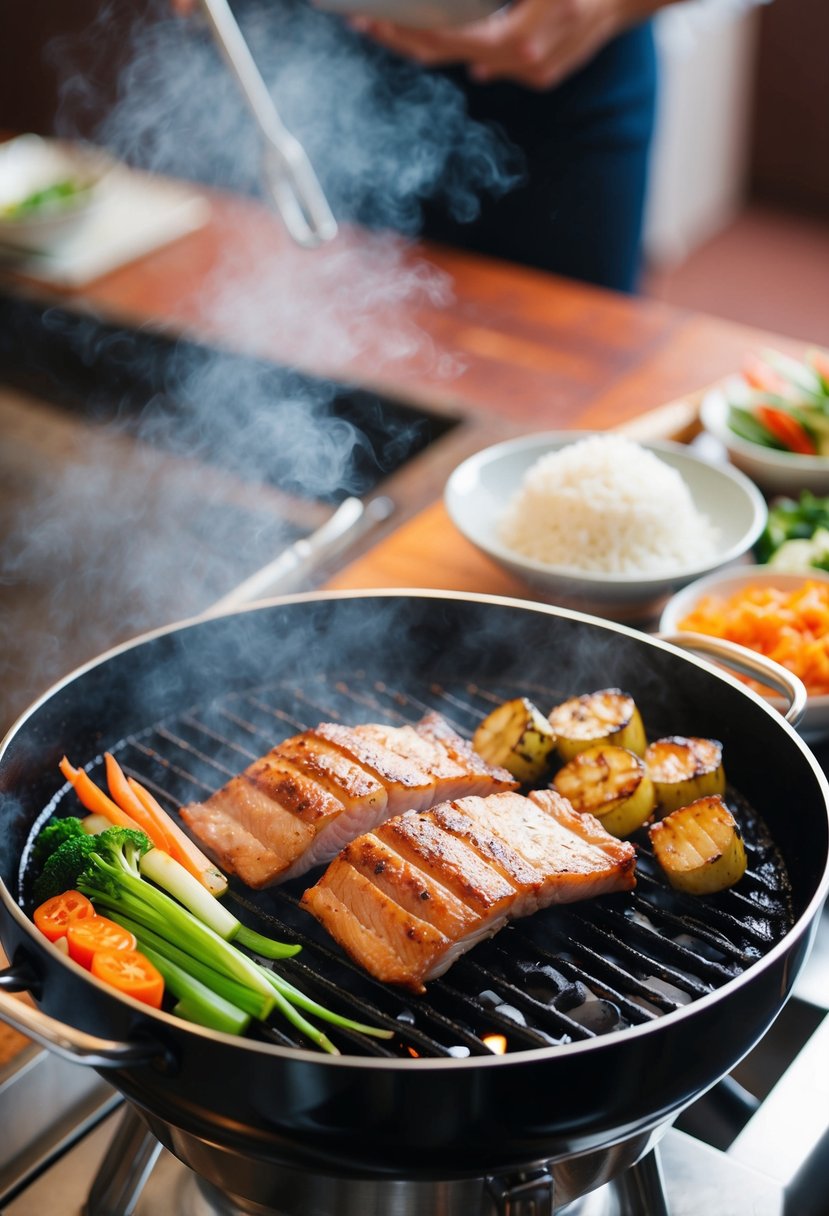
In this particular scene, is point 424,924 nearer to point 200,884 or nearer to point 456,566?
point 200,884

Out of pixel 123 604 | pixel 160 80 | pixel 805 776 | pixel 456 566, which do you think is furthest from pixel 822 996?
pixel 160 80

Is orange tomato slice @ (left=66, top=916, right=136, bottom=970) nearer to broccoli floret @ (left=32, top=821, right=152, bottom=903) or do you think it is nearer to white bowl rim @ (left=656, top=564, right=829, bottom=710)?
broccoli floret @ (left=32, top=821, right=152, bottom=903)

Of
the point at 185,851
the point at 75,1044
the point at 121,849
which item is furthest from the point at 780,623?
the point at 75,1044

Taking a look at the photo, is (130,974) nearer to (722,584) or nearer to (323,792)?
(323,792)

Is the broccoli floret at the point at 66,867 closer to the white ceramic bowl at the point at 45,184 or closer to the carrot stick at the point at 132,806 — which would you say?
the carrot stick at the point at 132,806

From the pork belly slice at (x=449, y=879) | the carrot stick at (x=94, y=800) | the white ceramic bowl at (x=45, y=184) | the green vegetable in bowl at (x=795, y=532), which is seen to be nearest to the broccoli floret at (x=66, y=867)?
the carrot stick at (x=94, y=800)

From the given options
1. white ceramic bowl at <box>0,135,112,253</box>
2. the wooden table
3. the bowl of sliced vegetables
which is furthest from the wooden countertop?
the bowl of sliced vegetables
